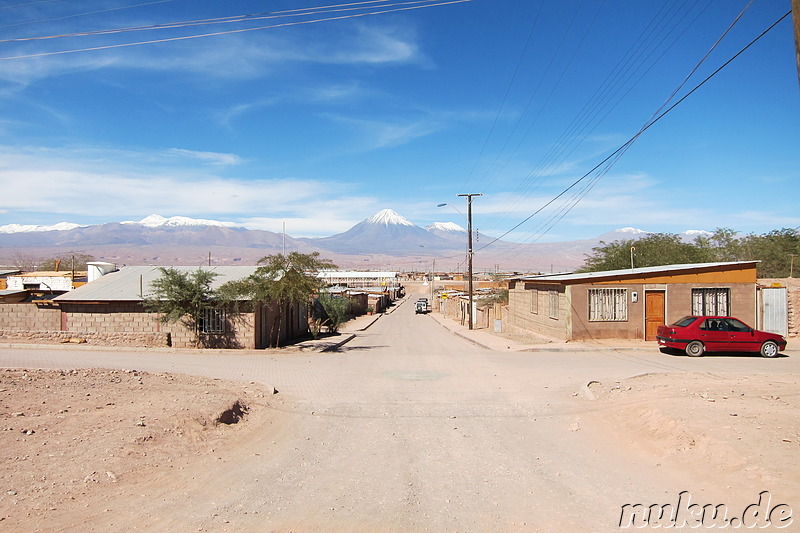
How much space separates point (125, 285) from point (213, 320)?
227 inches

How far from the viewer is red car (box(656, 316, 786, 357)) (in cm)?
2027

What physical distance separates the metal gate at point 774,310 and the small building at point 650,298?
0.68m

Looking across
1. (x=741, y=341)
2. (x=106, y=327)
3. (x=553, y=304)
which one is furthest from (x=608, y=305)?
(x=106, y=327)

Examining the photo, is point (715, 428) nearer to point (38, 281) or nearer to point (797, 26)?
point (797, 26)

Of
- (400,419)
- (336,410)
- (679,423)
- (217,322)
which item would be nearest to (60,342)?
(217,322)

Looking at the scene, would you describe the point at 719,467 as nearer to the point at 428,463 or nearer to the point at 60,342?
the point at 428,463

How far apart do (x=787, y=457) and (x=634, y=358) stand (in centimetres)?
1349

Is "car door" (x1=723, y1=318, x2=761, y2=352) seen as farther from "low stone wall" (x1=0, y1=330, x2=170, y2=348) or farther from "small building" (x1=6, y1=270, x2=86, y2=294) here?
"small building" (x1=6, y1=270, x2=86, y2=294)

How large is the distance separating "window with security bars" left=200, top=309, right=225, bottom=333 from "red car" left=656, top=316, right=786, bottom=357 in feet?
57.8

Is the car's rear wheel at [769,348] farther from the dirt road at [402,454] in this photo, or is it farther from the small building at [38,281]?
the small building at [38,281]

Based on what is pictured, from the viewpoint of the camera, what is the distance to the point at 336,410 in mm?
11734

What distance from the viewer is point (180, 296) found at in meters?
23.1

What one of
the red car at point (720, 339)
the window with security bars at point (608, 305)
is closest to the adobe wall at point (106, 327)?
the window with security bars at point (608, 305)

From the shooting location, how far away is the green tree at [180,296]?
75.3 ft
